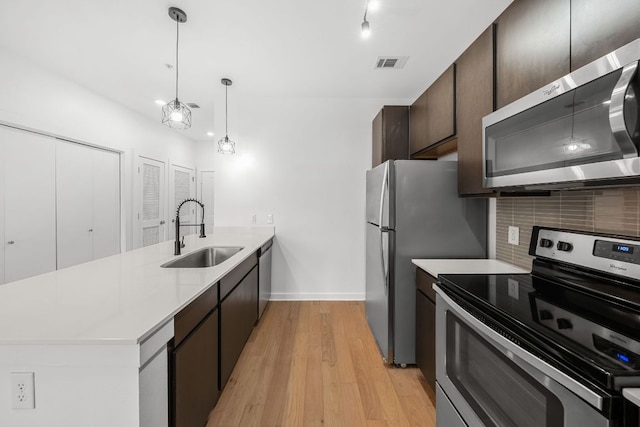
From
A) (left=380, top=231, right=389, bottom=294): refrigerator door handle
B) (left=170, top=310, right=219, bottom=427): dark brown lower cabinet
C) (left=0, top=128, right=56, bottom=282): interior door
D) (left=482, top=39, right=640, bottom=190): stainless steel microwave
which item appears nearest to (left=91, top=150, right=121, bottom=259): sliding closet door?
(left=0, top=128, right=56, bottom=282): interior door

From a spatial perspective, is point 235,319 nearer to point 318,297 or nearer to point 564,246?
point 318,297

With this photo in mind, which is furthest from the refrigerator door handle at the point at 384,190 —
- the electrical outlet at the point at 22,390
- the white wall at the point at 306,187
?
the electrical outlet at the point at 22,390

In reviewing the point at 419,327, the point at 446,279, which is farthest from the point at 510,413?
the point at 419,327

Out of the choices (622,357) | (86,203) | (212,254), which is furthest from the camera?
(86,203)

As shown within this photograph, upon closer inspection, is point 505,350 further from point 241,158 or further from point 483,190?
point 241,158

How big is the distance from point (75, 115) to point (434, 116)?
394cm

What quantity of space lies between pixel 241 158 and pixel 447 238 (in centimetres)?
269

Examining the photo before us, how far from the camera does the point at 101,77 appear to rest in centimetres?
312

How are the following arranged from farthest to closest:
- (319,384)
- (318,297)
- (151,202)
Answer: (151,202) → (318,297) → (319,384)

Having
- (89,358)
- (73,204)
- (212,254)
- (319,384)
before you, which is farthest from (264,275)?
(73,204)

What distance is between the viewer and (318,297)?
3.67m

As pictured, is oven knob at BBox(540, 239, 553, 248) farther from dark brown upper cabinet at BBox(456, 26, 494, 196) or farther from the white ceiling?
the white ceiling

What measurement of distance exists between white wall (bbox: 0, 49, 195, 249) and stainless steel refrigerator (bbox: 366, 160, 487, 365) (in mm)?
3479

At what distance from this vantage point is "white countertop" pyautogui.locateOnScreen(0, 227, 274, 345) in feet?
2.91
